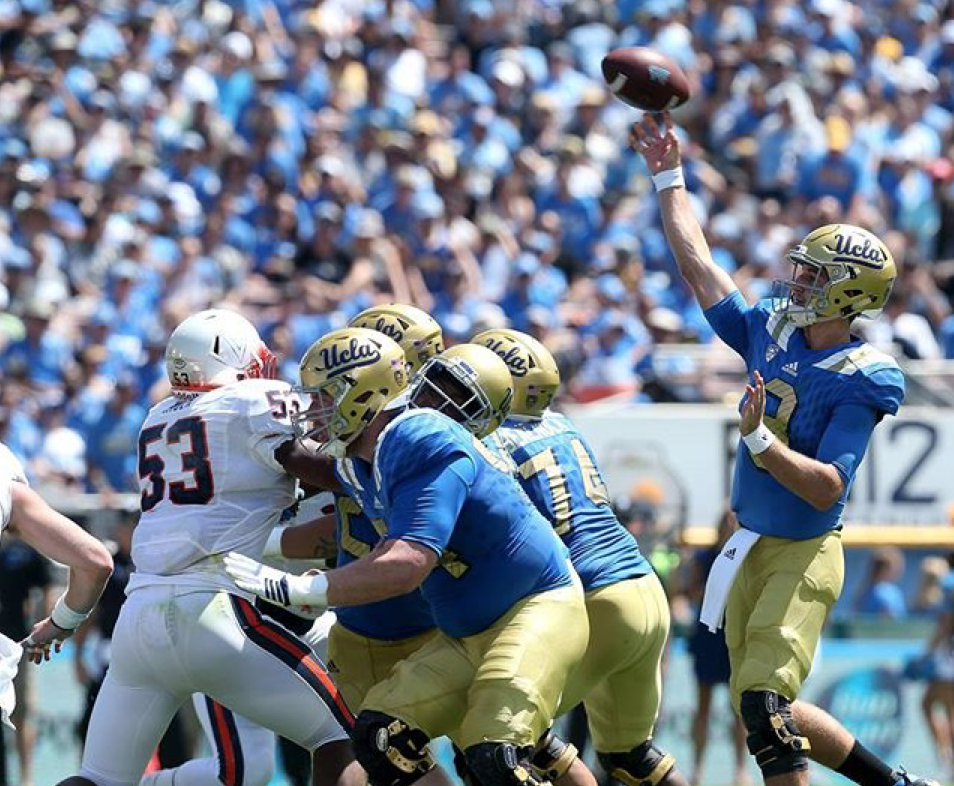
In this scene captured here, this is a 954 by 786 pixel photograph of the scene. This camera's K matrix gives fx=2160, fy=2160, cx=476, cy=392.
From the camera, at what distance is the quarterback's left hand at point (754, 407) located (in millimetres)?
6621

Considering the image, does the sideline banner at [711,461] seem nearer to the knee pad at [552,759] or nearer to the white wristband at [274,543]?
the knee pad at [552,759]

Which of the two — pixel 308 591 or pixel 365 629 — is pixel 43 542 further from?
Answer: pixel 365 629

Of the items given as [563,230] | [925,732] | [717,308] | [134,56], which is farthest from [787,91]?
[717,308]

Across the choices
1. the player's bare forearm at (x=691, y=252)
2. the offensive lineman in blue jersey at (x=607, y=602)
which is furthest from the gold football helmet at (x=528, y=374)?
the player's bare forearm at (x=691, y=252)

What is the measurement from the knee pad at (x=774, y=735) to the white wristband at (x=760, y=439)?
2.57 ft

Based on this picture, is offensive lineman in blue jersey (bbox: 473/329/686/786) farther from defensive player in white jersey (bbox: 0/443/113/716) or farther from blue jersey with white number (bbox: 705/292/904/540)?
defensive player in white jersey (bbox: 0/443/113/716)

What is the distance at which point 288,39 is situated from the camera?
635 inches

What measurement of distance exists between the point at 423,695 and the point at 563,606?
492 millimetres

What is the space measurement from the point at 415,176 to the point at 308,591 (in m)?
8.88

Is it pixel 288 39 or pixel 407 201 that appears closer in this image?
pixel 407 201

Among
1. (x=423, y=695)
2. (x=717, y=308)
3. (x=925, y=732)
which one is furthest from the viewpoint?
(x=925, y=732)

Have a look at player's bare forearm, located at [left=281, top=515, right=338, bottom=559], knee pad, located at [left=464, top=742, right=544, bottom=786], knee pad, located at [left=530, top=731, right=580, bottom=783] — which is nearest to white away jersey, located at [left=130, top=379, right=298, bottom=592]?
player's bare forearm, located at [left=281, top=515, right=338, bottom=559]

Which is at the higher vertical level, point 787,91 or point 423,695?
point 423,695

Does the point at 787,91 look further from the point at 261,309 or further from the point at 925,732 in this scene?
the point at 925,732
